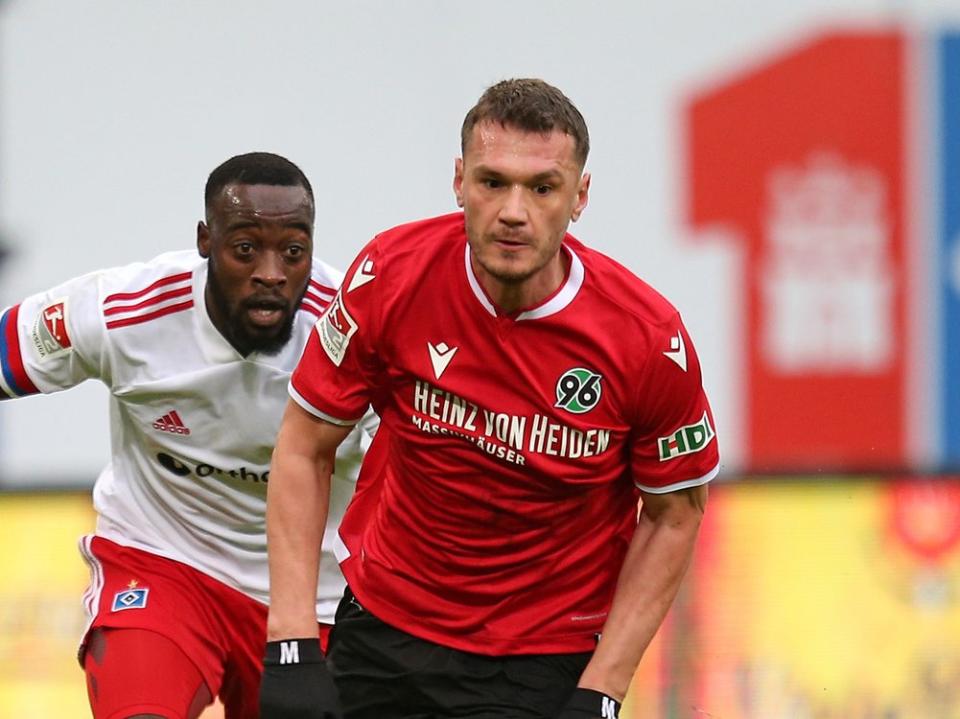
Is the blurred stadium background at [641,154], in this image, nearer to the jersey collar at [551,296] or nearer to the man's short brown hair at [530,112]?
the jersey collar at [551,296]

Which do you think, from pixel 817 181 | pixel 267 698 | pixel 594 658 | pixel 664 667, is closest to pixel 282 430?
pixel 267 698

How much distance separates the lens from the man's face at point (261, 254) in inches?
151

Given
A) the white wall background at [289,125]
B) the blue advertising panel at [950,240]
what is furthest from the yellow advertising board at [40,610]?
the blue advertising panel at [950,240]

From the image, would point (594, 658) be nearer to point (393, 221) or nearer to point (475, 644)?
point (475, 644)

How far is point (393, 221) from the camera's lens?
7043 millimetres

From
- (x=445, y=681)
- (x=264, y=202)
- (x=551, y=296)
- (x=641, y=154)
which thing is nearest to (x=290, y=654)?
(x=445, y=681)

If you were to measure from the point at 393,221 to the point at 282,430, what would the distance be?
3.81m

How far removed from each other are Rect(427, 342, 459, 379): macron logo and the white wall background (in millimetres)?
3711

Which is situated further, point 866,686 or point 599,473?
point 866,686

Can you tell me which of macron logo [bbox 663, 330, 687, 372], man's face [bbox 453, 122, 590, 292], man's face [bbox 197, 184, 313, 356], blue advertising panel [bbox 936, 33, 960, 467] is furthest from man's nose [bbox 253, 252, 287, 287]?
blue advertising panel [bbox 936, 33, 960, 467]

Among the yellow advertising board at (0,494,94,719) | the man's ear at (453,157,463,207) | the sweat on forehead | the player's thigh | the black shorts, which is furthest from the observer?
the yellow advertising board at (0,494,94,719)

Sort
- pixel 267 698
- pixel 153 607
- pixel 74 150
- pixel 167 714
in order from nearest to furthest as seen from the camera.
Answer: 1. pixel 267 698
2. pixel 167 714
3. pixel 153 607
4. pixel 74 150

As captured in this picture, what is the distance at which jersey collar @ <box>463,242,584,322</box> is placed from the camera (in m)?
3.16

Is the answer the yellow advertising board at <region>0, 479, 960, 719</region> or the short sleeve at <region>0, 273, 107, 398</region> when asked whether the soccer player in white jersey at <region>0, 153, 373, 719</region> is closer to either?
the short sleeve at <region>0, 273, 107, 398</region>
